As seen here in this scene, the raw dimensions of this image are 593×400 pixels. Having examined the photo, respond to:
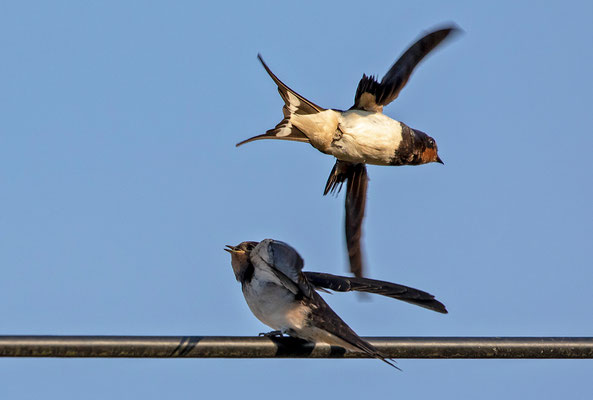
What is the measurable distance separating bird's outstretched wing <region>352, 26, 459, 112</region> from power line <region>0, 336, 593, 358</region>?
4656 millimetres

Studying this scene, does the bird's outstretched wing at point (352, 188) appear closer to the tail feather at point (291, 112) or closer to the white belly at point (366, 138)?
the white belly at point (366, 138)

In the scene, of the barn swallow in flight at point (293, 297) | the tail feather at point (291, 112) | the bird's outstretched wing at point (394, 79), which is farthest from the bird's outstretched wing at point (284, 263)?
the bird's outstretched wing at point (394, 79)

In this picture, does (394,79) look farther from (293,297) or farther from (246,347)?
(246,347)

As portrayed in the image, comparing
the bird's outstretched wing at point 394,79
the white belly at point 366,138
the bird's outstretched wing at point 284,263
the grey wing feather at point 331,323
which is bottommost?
the grey wing feather at point 331,323

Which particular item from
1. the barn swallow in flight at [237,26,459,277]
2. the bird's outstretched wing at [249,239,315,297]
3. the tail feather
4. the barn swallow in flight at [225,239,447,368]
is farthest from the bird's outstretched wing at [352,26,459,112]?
the bird's outstretched wing at [249,239,315,297]

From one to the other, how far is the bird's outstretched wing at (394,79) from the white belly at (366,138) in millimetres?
136

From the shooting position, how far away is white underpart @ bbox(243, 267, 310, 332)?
6.84 m

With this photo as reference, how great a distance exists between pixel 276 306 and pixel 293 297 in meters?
0.13

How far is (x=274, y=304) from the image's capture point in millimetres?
6914

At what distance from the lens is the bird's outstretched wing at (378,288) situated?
7.22m

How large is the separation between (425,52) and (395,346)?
5460 millimetres

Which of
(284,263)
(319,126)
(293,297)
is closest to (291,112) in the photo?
(319,126)

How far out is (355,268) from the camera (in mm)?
10172

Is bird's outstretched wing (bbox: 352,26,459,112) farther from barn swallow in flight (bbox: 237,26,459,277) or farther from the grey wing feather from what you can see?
the grey wing feather
